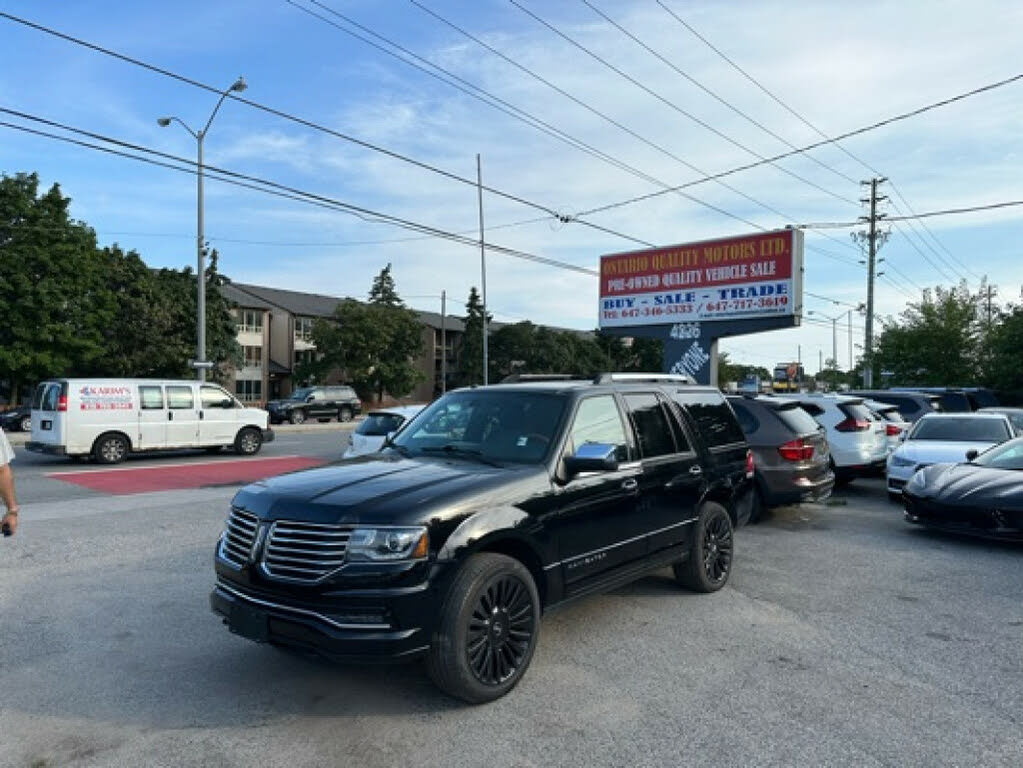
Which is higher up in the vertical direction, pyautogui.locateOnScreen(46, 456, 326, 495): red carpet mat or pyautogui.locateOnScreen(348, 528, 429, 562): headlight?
pyautogui.locateOnScreen(348, 528, 429, 562): headlight

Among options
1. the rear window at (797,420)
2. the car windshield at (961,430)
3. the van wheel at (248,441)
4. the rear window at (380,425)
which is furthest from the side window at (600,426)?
the van wheel at (248,441)

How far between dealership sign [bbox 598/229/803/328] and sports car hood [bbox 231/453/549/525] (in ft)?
46.1

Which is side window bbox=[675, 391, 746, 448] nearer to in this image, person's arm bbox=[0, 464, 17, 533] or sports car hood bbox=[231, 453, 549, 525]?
sports car hood bbox=[231, 453, 549, 525]

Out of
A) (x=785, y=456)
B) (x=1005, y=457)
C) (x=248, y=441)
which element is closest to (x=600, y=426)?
(x=785, y=456)

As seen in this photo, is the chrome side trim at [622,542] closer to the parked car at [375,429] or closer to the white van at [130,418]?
the parked car at [375,429]

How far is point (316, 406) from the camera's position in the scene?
40906 millimetres

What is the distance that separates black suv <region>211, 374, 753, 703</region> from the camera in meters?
3.58

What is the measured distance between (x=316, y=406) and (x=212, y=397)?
2339cm

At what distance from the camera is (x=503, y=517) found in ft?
13.1

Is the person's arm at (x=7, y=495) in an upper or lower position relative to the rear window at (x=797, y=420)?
lower

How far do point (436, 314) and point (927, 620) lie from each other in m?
83.2

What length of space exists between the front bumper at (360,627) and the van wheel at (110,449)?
1459cm

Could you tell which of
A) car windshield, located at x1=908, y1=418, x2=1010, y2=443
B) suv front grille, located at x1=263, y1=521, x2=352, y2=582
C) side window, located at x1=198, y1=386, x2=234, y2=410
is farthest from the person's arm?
side window, located at x1=198, y1=386, x2=234, y2=410

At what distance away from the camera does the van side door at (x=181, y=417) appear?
17000mm
